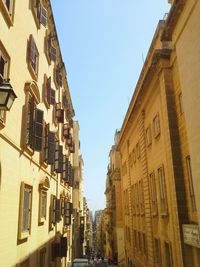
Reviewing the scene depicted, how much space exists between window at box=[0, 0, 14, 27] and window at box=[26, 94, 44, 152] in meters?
2.85

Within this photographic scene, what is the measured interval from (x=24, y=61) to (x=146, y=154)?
10243 millimetres

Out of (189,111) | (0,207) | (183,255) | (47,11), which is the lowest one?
(183,255)

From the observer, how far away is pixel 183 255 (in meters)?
11.9

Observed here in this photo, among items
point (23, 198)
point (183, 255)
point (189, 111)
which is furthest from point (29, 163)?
point (183, 255)

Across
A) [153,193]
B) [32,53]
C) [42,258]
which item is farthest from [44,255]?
[32,53]

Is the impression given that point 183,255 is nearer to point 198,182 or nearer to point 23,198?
point 198,182

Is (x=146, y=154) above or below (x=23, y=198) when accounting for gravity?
above

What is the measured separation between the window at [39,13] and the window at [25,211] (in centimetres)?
668

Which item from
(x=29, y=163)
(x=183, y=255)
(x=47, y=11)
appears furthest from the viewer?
(x=47, y=11)

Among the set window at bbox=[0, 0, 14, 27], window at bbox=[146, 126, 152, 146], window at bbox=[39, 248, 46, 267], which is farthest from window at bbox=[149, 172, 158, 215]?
window at bbox=[0, 0, 14, 27]

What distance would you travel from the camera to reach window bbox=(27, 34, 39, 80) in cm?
1125

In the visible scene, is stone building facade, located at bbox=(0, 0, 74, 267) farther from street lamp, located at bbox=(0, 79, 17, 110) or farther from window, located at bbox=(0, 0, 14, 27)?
street lamp, located at bbox=(0, 79, 17, 110)

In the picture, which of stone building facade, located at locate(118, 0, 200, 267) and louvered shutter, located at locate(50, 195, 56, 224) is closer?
stone building facade, located at locate(118, 0, 200, 267)

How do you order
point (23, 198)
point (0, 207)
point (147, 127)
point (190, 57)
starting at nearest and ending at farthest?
point (0, 207) → point (190, 57) → point (23, 198) → point (147, 127)
